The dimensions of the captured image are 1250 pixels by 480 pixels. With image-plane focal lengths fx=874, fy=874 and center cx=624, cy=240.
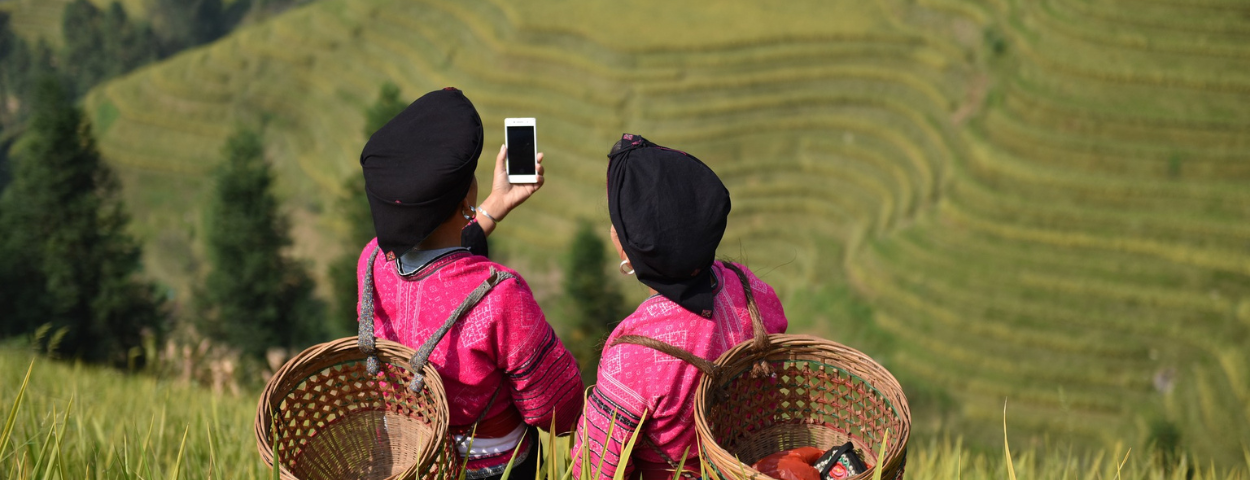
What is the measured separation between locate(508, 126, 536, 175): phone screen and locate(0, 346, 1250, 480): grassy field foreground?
3.63ft

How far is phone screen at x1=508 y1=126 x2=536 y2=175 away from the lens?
2.55m

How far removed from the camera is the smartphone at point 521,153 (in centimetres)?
254

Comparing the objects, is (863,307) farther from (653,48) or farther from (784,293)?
(653,48)

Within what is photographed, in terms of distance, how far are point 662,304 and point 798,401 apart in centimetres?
55

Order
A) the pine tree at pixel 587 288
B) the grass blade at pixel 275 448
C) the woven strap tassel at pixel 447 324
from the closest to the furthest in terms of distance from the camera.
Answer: the grass blade at pixel 275 448
the woven strap tassel at pixel 447 324
the pine tree at pixel 587 288

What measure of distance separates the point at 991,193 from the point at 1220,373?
7.33m

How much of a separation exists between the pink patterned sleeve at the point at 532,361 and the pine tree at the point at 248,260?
20.3 metres

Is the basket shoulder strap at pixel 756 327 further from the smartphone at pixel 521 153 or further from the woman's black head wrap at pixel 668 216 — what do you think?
the smartphone at pixel 521 153

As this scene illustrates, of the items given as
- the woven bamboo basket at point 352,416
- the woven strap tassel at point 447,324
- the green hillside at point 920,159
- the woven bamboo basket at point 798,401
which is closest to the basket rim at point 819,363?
the woven bamboo basket at point 798,401

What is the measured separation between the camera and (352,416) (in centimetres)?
246

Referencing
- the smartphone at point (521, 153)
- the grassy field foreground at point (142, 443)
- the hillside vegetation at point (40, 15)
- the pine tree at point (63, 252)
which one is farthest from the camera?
the hillside vegetation at point (40, 15)

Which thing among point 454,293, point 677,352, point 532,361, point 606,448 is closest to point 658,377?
point 677,352

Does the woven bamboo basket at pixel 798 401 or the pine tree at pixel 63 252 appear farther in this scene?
the pine tree at pixel 63 252

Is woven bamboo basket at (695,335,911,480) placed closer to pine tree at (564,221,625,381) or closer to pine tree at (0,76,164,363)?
pine tree at (564,221,625,381)
